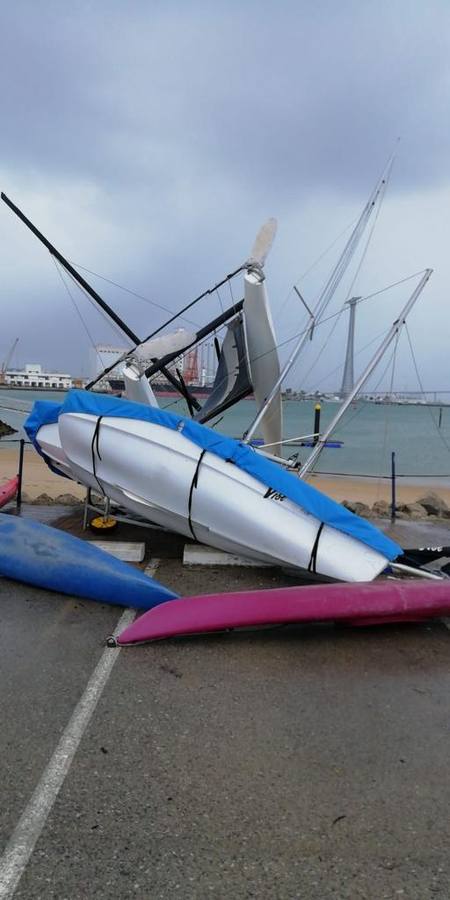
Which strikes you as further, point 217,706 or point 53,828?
point 217,706

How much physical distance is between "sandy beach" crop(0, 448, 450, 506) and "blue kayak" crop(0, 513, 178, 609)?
28.7 ft

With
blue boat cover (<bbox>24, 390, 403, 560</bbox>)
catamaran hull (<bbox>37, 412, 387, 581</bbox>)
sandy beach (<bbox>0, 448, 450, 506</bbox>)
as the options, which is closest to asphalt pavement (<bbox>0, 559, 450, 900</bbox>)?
catamaran hull (<bbox>37, 412, 387, 581</bbox>)

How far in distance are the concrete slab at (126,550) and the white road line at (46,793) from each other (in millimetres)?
3102

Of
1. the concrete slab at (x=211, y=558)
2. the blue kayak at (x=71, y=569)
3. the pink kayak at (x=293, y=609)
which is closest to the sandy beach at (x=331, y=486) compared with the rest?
Result: the concrete slab at (x=211, y=558)

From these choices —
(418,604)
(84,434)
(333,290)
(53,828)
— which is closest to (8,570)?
(84,434)

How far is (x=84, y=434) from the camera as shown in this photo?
7.36 m

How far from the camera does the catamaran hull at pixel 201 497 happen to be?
6098mm

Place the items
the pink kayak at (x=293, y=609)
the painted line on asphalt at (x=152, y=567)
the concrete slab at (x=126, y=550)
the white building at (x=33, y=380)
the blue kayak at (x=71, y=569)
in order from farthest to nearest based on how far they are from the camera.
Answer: the white building at (x=33, y=380), the concrete slab at (x=126, y=550), the painted line on asphalt at (x=152, y=567), the blue kayak at (x=71, y=569), the pink kayak at (x=293, y=609)

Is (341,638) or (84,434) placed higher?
(84,434)

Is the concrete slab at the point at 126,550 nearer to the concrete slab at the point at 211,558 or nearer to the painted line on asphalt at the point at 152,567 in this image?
the painted line on asphalt at the point at 152,567

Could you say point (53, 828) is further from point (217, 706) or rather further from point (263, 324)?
point (263, 324)

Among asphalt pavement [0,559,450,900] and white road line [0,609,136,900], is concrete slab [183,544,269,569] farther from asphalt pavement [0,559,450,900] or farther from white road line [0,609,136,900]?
white road line [0,609,136,900]

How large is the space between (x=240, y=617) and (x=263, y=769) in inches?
65.9

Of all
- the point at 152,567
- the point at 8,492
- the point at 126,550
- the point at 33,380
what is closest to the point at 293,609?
the point at 152,567
